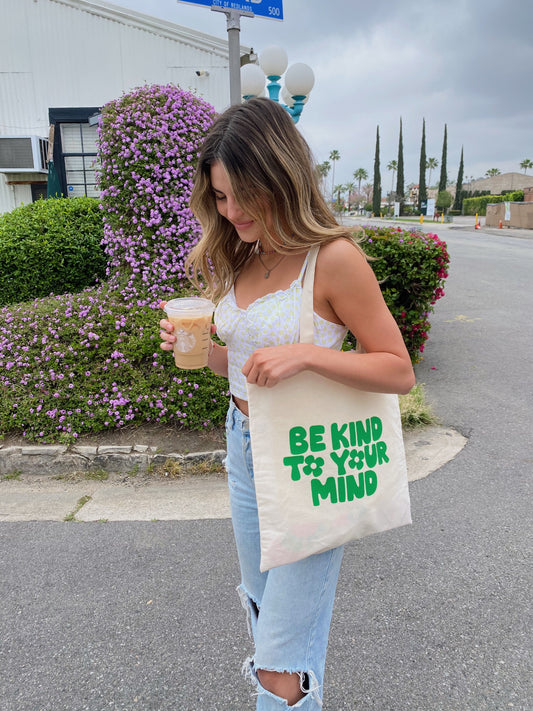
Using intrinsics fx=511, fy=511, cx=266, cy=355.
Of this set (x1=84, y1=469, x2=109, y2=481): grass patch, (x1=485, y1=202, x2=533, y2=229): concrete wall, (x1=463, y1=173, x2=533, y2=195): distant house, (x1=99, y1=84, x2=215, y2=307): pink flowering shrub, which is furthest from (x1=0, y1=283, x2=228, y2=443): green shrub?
(x1=463, y1=173, x2=533, y2=195): distant house

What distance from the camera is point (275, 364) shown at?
1184 millimetres

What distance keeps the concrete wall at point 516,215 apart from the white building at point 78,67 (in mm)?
25054

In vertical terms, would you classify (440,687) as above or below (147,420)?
below

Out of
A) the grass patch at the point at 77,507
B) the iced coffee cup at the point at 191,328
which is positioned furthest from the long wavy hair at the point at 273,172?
the grass patch at the point at 77,507

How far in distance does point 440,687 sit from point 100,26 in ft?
44.4

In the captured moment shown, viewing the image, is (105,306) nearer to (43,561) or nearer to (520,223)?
(43,561)

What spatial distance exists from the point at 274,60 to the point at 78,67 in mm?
6612

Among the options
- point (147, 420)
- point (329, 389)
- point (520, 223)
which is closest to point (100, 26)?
point (147, 420)

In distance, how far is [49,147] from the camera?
38.0ft

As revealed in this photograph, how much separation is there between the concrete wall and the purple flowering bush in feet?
101

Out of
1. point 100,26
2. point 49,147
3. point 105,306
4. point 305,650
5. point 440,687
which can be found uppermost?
point 100,26

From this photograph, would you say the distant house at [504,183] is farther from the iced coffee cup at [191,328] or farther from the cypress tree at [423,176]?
the iced coffee cup at [191,328]

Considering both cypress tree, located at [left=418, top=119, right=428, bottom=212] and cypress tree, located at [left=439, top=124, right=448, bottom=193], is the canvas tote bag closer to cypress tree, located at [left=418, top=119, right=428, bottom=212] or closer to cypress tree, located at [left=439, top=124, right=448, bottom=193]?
cypress tree, located at [left=418, top=119, right=428, bottom=212]

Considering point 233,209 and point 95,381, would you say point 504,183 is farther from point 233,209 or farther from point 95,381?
point 233,209
